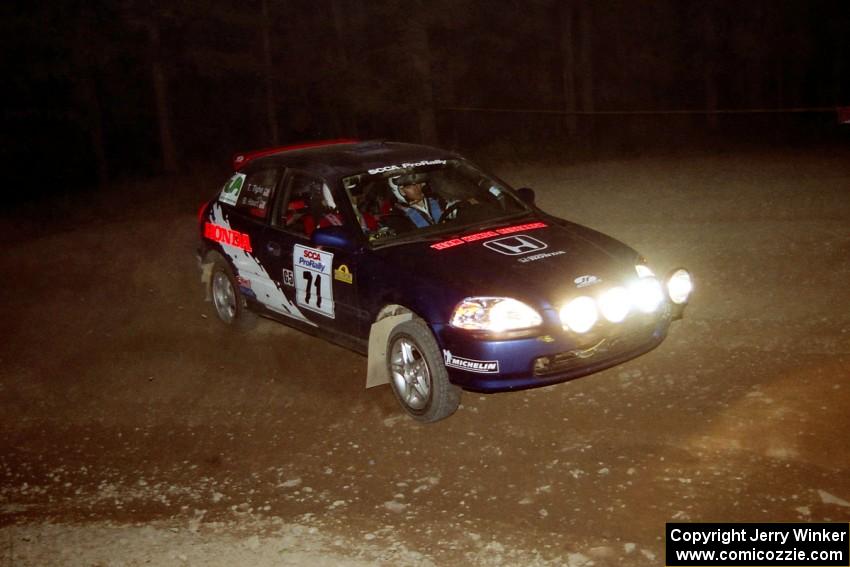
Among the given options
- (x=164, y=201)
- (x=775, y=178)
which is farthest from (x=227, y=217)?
(x=164, y=201)

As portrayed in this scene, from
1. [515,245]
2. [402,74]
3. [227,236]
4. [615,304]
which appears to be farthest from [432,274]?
[402,74]

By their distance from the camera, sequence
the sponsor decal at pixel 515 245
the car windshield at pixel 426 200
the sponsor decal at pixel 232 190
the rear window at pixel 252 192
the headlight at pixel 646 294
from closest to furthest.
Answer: the headlight at pixel 646 294 < the sponsor decal at pixel 515 245 < the car windshield at pixel 426 200 < the rear window at pixel 252 192 < the sponsor decal at pixel 232 190

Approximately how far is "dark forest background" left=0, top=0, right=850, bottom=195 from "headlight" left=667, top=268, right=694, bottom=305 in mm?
10417

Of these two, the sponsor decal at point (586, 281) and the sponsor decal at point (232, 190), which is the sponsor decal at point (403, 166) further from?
the sponsor decal at point (586, 281)

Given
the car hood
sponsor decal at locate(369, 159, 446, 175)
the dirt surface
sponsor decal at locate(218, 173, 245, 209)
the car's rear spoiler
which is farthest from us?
the car's rear spoiler

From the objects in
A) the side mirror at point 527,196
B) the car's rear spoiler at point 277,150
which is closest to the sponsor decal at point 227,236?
the car's rear spoiler at point 277,150

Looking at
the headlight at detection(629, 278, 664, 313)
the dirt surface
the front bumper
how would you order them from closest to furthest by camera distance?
1. the dirt surface
2. the front bumper
3. the headlight at detection(629, 278, 664, 313)

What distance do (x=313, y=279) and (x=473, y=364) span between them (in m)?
1.79

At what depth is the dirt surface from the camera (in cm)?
438

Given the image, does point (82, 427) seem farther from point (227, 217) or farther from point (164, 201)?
point (164, 201)

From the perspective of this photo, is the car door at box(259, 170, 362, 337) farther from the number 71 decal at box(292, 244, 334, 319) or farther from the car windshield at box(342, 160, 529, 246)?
the car windshield at box(342, 160, 529, 246)

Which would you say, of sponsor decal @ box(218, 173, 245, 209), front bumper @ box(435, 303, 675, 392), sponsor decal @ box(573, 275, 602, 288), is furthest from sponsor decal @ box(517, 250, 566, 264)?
sponsor decal @ box(218, 173, 245, 209)

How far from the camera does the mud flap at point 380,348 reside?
19.5 feet

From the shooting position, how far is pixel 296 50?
3197 centimetres
